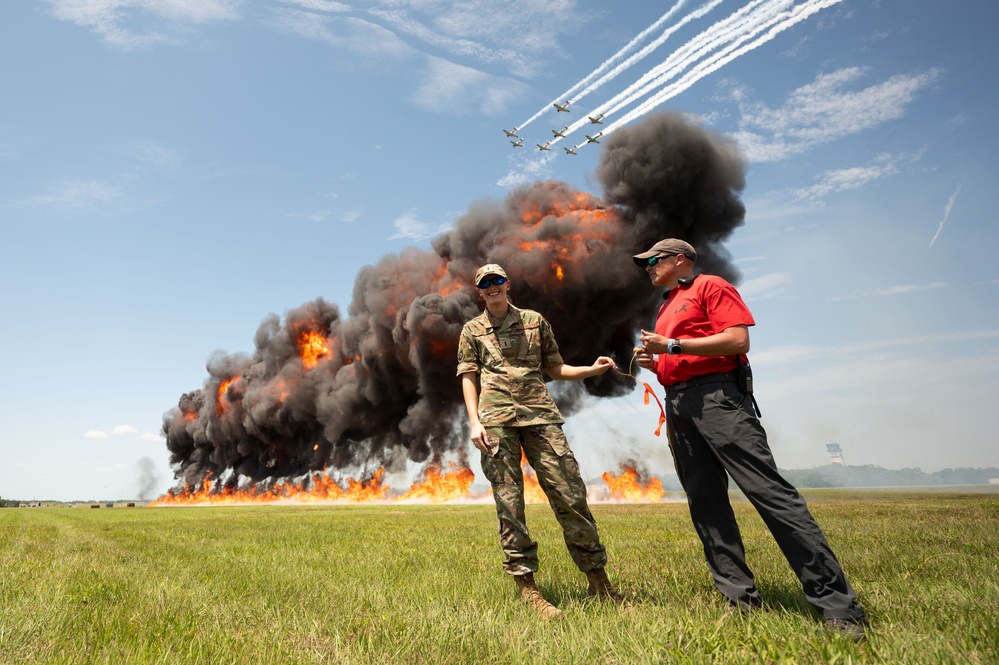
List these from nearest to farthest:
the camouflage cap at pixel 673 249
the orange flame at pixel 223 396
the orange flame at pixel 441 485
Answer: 1. the camouflage cap at pixel 673 249
2. the orange flame at pixel 441 485
3. the orange flame at pixel 223 396

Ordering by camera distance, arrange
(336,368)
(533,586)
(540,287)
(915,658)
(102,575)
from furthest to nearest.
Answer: (336,368)
(540,287)
(102,575)
(533,586)
(915,658)

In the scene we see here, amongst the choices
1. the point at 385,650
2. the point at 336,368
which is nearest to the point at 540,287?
the point at 336,368

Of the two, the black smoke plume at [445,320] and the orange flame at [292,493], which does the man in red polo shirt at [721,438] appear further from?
the orange flame at [292,493]

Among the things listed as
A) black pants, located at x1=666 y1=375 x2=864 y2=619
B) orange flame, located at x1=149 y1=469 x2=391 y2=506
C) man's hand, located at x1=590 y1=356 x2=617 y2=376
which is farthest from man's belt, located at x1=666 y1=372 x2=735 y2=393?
orange flame, located at x1=149 y1=469 x2=391 y2=506

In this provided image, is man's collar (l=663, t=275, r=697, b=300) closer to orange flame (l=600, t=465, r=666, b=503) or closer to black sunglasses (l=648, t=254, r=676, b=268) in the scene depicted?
black sunglasses (l=648, t=254, r=676, b=268)

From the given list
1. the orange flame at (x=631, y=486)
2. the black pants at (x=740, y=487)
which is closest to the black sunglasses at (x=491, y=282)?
the black pants at (x=740, y=487)

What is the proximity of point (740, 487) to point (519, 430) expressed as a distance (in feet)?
5.67

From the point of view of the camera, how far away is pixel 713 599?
4.23 m

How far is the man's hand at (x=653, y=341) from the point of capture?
3961 millimetres

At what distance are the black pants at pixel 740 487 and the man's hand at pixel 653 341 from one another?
0.34 m

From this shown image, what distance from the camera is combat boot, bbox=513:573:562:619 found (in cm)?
396

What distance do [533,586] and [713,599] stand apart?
1.26m

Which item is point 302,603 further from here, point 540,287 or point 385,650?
point 540,287

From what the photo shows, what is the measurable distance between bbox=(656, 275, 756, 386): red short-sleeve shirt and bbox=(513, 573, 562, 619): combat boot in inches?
67.3
